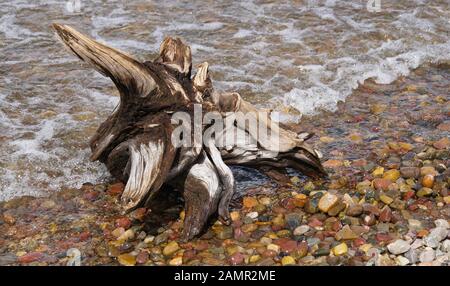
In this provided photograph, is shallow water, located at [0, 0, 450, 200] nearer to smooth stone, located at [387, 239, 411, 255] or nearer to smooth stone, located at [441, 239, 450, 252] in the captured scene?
smooth stone, located at [387, 239, 411, 255]

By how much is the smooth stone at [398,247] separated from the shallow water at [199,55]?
273cm

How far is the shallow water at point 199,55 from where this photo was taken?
251 inches

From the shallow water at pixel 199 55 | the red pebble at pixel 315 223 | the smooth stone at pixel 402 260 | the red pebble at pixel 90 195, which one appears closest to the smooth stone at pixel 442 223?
the smooth stone at pixel 402 260

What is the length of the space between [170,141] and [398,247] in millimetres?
2000

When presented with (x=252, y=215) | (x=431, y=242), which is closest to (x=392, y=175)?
(x=431, y=242)

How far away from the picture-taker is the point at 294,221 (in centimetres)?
493

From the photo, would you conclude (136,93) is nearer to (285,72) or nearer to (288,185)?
(288,185)

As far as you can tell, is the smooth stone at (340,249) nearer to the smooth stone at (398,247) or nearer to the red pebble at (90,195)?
the smooth stone at (398,247)

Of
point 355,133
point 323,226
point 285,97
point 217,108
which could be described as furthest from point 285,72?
point 323,226

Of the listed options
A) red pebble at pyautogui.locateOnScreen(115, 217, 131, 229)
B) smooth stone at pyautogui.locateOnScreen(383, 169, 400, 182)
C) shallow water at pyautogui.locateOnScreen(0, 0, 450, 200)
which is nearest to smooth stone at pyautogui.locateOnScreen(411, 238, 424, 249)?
smooth stone at pyautogui.locateOnScreen(383, 169, 400, 182)

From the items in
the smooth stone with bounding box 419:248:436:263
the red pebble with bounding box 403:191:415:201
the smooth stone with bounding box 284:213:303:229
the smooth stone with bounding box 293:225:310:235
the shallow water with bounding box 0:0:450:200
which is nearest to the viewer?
the smooth stone with bounding box 419:248:436:263

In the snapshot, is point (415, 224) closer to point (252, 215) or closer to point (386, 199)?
point (386, 199)

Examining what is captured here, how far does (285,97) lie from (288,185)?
2.18m

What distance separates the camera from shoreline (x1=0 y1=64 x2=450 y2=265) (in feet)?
14.9
